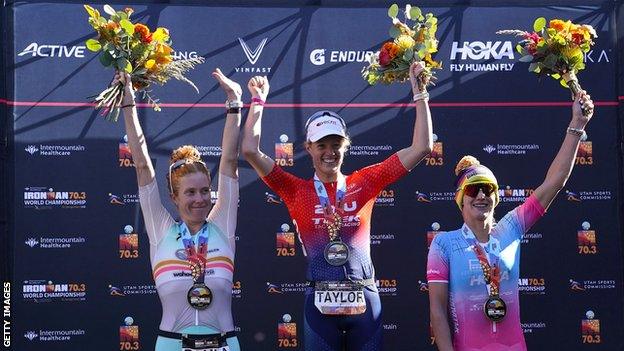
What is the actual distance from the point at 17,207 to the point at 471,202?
11.9 ft

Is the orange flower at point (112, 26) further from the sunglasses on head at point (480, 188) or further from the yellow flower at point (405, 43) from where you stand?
the sunglasses on head at point (480, 188)

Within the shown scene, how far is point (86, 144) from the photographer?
6465 millimetres

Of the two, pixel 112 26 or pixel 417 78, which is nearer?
pixel 112 26

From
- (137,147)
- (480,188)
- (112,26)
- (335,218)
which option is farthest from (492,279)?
(112,26)

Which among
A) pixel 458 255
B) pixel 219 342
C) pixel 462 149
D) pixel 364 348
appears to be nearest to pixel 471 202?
pixel 458 255

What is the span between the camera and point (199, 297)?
3812 millimetres

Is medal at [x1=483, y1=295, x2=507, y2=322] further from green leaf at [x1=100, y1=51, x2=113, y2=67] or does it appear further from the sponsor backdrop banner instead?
the sponsor backdrop banner

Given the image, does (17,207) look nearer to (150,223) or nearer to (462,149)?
(150,223)

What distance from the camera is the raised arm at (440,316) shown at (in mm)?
3982

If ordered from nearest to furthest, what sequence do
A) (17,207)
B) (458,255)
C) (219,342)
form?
(219,342), (458,255), (17,207)

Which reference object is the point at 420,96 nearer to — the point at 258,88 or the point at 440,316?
the point at 258,88

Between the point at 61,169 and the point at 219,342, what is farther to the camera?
the point at 61,169

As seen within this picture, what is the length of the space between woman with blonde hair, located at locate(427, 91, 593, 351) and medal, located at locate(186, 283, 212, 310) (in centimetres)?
104

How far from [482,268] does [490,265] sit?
0.14ft
